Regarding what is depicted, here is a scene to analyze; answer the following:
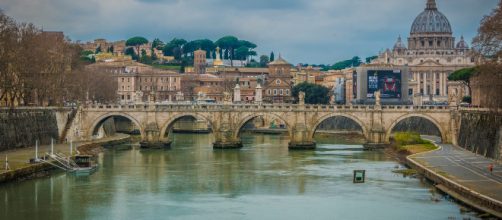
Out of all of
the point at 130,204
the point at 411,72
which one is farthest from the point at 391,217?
the point at 411,72

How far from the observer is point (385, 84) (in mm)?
103000

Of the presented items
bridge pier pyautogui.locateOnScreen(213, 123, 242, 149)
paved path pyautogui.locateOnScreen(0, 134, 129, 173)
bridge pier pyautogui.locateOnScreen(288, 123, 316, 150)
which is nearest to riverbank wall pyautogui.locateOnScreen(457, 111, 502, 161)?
bridge pier pyautogui.locateOnScreen(288, 123, 316, 150)

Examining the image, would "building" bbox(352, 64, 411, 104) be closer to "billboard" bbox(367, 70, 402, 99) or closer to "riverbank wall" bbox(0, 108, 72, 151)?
"billboard" bbox(367, 70, 402, 99)

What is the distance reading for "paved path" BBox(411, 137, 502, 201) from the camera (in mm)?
46188

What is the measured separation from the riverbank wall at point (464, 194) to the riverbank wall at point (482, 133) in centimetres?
562

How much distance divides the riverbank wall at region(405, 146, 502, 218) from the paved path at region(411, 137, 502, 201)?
390 millimetres

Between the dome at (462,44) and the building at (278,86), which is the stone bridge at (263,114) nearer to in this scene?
→ the building at (278,86)

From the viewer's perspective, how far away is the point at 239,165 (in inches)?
2672

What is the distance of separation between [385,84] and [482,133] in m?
37.2

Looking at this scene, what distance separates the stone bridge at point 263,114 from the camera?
8150 centimetres

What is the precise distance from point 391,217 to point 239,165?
81.4 ft

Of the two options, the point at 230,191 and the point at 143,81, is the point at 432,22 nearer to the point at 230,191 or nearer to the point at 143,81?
the point at 143,81

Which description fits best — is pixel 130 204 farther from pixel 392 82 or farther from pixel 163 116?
pixel 392 82

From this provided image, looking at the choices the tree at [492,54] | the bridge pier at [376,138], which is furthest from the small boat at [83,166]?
the bridge pier at [376,138]
